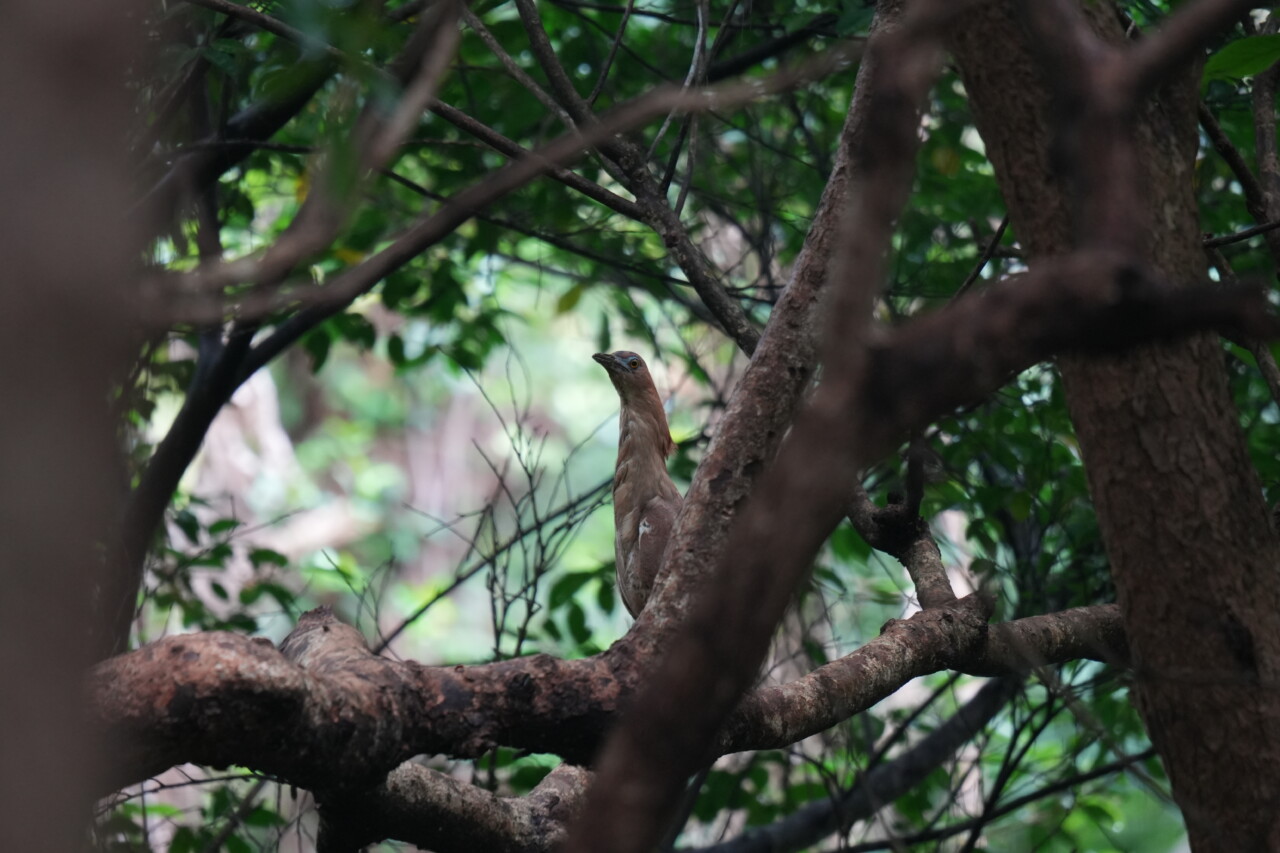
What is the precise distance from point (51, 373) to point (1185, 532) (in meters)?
1.39

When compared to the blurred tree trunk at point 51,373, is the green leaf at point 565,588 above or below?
above

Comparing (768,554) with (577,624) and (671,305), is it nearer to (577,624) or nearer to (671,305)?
(577,624)

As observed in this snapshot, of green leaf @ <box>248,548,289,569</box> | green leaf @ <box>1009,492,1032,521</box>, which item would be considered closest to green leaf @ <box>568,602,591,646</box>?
green leaf @ <box>248,548,289,569</box>

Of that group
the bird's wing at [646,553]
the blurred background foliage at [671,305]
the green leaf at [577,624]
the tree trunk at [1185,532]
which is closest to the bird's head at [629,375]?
the blurred background foliage at [671,305]

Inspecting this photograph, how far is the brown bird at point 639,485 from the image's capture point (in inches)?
156

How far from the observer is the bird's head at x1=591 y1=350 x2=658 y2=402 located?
4.52m

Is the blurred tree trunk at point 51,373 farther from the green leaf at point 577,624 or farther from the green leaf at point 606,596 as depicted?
the green leaf at point 606,596

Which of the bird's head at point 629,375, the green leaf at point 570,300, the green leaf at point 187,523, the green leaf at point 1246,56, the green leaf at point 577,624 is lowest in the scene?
the green leaf at point 1246,56

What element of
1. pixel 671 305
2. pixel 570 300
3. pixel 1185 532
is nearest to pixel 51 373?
pixel 1185 532

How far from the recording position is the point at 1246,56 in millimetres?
2021

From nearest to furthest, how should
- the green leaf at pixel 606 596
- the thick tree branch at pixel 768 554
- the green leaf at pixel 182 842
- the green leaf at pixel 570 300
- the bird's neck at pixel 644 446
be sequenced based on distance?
the thick tree branch at pixel 768 554
the green leaf at pixel 182 842
the bird's neck at pixel 644 446
the green leaf at pixel 606 596
the green leaf at pixel 570 300

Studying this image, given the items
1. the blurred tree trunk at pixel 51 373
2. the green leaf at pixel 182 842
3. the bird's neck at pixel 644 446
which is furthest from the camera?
the bird's neck at pixel 644 446

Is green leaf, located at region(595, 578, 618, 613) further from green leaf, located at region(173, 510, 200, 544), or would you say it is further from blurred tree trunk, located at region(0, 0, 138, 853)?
blurred tree trunk, located at region(0, 0, 138, 853)

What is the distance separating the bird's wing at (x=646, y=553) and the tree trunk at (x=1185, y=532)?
7.77 ft
